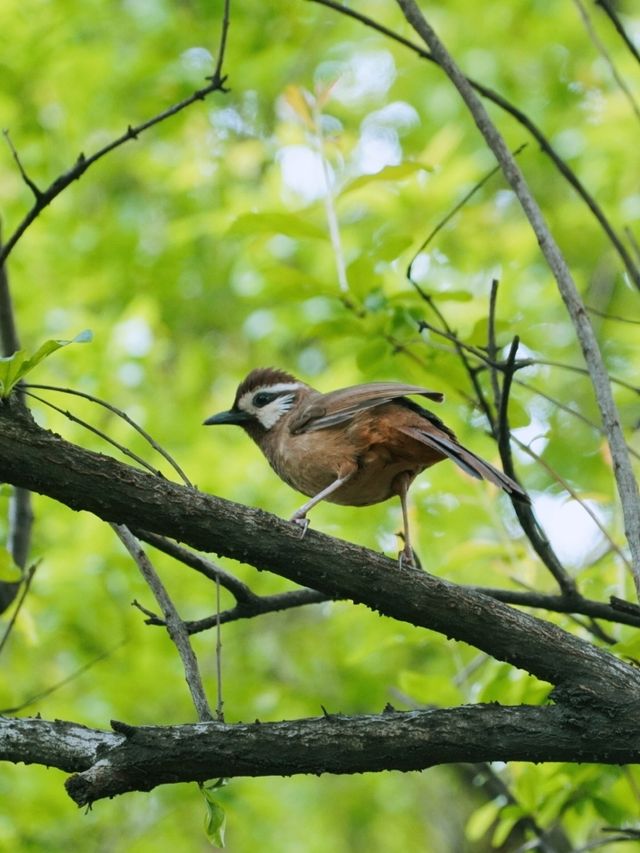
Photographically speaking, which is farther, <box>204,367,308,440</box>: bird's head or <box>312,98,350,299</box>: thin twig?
<box>204,367,308,440</box>: bird's head

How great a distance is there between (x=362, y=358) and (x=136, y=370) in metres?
5.03

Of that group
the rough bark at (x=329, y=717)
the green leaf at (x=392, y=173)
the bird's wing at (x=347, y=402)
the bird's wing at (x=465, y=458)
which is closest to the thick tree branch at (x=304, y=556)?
the rough bark at (x=329, y=717)

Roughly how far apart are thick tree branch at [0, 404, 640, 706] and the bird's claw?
16mm

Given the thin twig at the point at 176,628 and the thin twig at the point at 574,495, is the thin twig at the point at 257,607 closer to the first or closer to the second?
the thin twig at the point at 176,628

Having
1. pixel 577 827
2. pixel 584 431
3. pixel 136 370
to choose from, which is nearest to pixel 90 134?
pixel 136 370

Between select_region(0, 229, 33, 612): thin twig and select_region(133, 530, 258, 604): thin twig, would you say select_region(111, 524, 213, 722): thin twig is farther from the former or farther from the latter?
select_region(0, 229, 33, 612): thin twig

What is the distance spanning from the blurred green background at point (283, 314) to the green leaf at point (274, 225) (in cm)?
1

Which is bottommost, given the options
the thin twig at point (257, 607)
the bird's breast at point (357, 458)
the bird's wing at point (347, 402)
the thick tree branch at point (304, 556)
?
the thick tree branch at point (304, 556)

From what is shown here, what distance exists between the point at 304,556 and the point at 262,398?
2.35 m

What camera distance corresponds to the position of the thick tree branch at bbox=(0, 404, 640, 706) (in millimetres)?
2805

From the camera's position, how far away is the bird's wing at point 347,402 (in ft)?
14.0

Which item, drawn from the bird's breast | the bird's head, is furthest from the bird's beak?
the bird's breast

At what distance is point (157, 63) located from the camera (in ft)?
30.1

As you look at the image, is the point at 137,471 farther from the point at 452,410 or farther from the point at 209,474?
the point at 452,410
